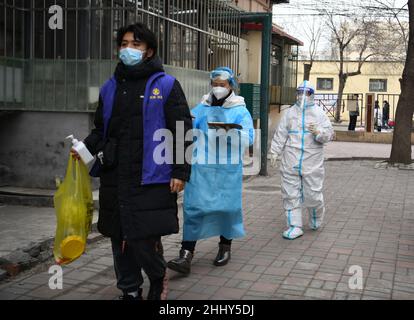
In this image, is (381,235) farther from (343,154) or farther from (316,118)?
(343,154)

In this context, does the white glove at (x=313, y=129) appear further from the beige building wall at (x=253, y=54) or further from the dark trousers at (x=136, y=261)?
the beige building wall at (x=253, y=54)

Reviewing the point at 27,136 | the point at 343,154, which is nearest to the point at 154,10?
the point at 27,136

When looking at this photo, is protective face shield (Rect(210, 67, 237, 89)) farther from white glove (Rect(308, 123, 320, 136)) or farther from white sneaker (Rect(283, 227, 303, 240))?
white sneaker (Rect(283, 227, 303, 240))

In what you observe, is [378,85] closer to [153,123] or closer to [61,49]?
[61,49]

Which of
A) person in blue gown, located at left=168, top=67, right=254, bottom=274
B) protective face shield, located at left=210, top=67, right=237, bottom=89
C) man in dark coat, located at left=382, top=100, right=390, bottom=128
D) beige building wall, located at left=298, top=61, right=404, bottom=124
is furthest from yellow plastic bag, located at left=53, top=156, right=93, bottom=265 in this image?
beige building wall, located at left=298, top=61, right=404, bottom=124

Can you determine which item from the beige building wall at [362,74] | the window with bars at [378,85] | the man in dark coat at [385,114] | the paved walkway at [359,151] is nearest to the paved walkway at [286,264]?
the paved walkway at [359,151]

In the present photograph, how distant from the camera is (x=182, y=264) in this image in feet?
16.3

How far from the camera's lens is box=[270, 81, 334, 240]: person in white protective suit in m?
6.48

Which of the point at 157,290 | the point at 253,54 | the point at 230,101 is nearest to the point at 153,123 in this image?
the point at 157,290

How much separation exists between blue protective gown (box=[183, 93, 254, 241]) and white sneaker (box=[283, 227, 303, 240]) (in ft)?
4.39

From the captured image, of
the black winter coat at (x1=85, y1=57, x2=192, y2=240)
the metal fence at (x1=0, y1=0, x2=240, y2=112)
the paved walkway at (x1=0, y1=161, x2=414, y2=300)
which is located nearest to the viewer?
the black winter coat at (x1=85, y1=57, x2=192, y2=240)

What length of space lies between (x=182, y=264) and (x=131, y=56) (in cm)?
193

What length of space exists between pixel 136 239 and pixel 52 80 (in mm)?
4632

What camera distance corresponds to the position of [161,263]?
406cm
